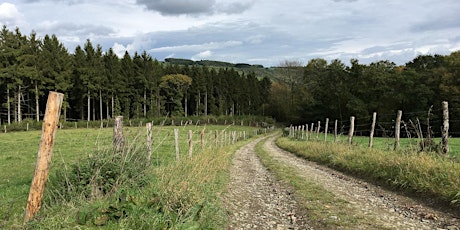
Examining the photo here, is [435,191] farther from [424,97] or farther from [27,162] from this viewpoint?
[424,97]

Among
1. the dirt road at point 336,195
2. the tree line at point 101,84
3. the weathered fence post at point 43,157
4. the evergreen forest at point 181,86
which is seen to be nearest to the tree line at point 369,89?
the evergreen forest at point 181,86

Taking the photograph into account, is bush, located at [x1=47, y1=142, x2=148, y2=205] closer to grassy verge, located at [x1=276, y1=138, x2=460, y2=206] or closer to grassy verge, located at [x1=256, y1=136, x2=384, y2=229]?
grassy verge, located at [x1=256, y1=136, x2=384, y2=229]

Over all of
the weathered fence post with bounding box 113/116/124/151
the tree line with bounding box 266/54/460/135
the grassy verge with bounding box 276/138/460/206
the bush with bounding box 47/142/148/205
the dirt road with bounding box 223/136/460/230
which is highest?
the tree line with bounding box 266/54/460/135

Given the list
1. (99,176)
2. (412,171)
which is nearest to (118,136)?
(99,176)

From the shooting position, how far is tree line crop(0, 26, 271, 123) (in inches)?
2019

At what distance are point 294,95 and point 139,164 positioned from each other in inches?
2780

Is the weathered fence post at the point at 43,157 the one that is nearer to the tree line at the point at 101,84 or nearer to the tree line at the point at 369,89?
the tree line at the point at 101,84

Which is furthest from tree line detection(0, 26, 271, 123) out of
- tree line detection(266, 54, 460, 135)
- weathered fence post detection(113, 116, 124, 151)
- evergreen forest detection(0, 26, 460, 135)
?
weathered fence post detection(113, 116, 124, 151)

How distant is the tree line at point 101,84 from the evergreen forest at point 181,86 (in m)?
0.18

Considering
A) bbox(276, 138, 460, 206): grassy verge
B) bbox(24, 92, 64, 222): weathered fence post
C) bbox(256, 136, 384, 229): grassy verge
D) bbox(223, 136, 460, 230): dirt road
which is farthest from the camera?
bbox(276, 138, 460, 206): grassy verge

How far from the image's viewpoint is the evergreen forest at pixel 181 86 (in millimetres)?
50719

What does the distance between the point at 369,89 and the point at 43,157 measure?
62.9 m

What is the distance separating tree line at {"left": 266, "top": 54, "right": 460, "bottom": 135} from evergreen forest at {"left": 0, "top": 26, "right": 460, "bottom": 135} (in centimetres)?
15

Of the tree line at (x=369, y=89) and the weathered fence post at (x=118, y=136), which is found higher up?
the tree line at (x=369, y=89)
